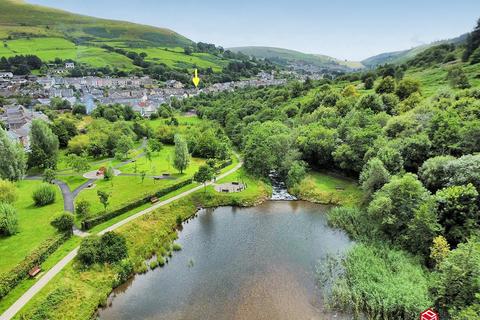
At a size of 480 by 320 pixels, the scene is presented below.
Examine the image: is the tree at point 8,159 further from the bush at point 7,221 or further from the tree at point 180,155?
the tree at point 180,155

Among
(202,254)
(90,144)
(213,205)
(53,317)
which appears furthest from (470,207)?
(90,144)

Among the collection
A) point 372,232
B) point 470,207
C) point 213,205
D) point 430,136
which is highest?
point 430,136

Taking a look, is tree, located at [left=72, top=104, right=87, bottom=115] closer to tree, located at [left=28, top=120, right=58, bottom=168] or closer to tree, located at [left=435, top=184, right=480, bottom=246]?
tree, located at [left=28, top=120, right=58, bottom=168]

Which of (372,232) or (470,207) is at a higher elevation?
(470,207)

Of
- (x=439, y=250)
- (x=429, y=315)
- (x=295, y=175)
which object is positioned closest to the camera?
(x=429, y=315)

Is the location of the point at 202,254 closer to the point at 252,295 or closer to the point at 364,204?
the point at 252,295

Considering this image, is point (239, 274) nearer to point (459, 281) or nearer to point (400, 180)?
point (459, 281)

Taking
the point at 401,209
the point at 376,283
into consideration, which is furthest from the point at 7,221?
the point at 401,209
